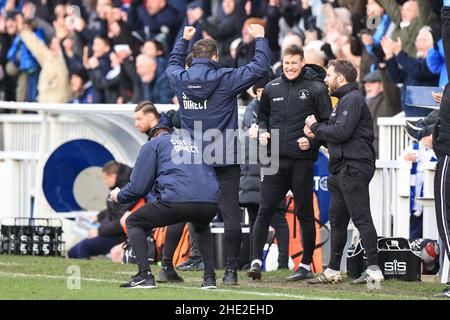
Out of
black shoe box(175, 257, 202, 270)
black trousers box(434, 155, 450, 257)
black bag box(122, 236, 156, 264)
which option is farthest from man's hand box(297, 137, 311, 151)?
black bag box(122, 236, 156, 264)

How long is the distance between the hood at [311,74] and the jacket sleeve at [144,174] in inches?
74.3

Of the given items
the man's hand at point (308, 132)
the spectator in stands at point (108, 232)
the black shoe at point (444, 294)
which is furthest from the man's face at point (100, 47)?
the black shoe at point (444, 294)

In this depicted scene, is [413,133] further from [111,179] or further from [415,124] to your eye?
[111,179]

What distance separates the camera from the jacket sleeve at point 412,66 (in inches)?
618

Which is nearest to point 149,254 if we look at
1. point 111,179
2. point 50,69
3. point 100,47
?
point 111,179

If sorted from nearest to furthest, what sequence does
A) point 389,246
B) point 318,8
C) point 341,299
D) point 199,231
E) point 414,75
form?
→ point 341,299, point 199,231, point 389,246, point 414,75, point 318,8

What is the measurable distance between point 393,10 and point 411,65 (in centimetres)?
151

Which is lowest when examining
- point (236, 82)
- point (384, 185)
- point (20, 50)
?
point (384, 185)

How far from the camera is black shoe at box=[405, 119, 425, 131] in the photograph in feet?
45.0

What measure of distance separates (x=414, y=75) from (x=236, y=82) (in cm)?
446

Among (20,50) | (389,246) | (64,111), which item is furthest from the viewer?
(20,50)
